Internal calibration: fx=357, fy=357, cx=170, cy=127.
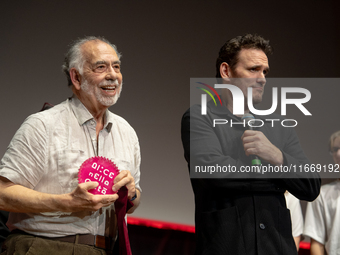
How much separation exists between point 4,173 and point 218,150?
92 cm

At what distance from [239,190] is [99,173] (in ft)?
1.99

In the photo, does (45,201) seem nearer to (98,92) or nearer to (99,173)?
(99,173)

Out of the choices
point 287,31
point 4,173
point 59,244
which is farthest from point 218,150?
point 287,31

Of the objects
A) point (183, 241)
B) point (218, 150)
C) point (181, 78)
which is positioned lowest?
point (183, 241)

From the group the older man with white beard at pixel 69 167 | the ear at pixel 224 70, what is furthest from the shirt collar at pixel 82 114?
the ear at pixel 224 70

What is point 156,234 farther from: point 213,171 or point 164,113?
point 213,171

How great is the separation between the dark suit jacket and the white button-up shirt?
0.43m

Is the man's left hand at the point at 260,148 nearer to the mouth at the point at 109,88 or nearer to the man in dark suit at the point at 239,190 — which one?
the man in dark suit at the point at 239,190

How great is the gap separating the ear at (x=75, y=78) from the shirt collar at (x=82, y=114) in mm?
64

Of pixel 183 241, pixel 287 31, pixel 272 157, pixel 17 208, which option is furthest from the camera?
pixel 287 31

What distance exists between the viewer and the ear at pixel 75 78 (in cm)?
185

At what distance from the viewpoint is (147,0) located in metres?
3.31

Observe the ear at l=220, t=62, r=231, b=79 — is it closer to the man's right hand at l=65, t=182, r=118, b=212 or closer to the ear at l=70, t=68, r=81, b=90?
the ear at l=70, t=68, r=81, b=90

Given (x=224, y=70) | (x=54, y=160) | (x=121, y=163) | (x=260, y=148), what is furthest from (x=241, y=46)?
(x=54, y=160)
